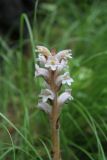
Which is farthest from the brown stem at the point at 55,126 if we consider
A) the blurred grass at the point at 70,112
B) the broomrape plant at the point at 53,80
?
the blurred grass at the point at 70,112

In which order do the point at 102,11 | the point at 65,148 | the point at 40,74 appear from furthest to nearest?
the point at 102,11 → the point at 65,148 → the point at 40,74

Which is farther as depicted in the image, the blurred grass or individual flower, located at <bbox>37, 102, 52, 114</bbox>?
the blurred grass

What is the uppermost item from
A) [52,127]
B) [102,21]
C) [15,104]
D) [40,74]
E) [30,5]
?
[30,5]

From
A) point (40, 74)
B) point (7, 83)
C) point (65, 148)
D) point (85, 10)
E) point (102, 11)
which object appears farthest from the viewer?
point (85, 10)

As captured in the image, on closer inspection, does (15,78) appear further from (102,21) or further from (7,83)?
(102,21)

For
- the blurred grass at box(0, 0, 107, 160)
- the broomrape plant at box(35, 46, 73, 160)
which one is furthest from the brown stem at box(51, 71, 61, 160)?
the blurred grass at box(0, 0, 107, 160)

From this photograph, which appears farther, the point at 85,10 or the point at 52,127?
the point at 85,10

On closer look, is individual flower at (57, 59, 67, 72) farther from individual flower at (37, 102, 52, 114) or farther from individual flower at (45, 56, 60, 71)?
individual flower at (37, 102, 52, 114)

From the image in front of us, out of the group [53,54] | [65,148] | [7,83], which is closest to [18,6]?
[7,83]
